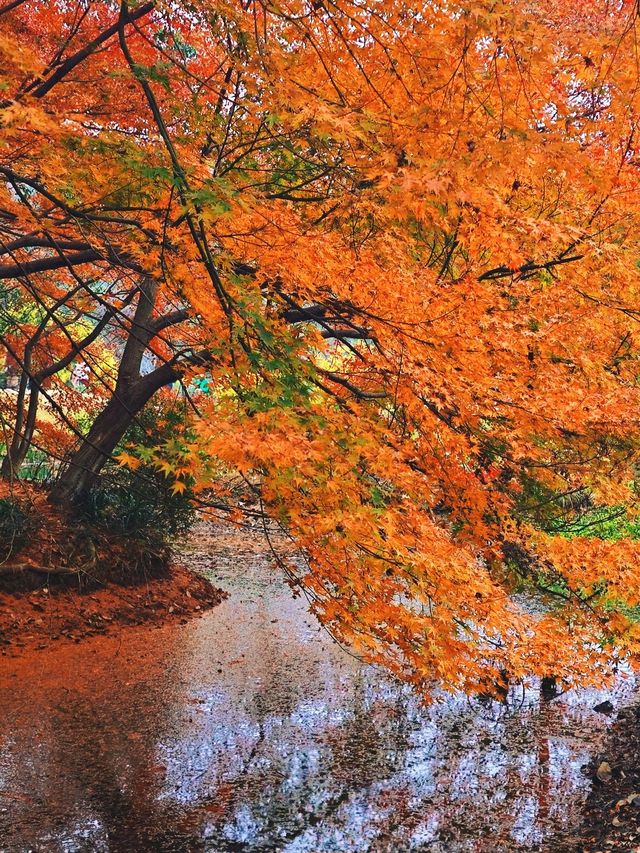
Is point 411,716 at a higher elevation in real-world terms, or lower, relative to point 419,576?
lower

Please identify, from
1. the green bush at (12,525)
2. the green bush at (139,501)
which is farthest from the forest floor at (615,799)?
the green bush at (12,525)

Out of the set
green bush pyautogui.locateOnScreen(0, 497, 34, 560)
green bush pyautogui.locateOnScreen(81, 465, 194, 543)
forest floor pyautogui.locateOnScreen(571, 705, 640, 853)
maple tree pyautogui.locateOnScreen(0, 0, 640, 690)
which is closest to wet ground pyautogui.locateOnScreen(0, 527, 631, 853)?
forest floor pyautogui.locateOnScreen(571, 705, 640, 853)

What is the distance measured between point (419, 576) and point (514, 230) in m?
2.50

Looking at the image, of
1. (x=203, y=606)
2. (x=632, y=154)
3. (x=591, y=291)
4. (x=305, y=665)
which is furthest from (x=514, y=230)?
(x=203, y=606)

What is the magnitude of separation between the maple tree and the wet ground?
99 centimetres

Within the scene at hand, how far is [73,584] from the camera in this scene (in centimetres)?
971

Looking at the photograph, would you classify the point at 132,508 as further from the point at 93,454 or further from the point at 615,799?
the point at 615,799

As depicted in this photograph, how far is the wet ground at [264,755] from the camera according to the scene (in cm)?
521

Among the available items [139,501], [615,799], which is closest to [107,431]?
[139,501]

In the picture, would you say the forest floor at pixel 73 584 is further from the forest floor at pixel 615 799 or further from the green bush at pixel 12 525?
the forest floor at pixel 615 799

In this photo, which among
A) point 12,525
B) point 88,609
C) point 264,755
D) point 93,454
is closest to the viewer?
point 264,755

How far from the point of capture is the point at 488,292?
226 inches

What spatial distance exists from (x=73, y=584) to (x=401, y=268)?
20.3ft

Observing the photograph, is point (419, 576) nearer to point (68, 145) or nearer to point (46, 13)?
point (68, 145)
